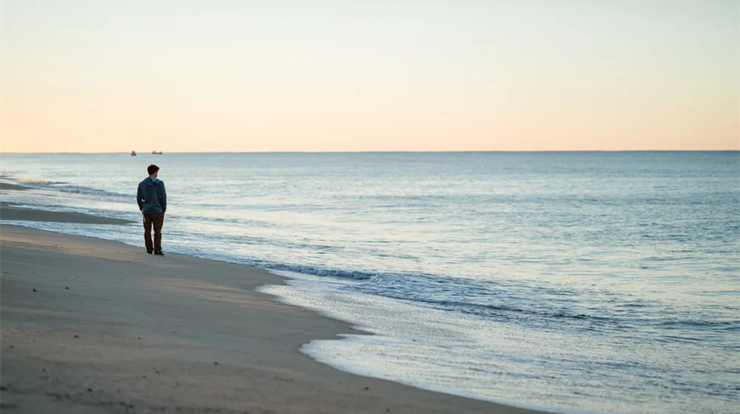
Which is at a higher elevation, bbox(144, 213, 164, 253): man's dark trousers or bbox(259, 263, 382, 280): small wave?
bbox(144, 213, 164, 253): man's dark trousers

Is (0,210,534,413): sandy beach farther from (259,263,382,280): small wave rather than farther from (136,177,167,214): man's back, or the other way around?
(259,263,382,280): small wave

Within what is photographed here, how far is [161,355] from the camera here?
21.9 feet

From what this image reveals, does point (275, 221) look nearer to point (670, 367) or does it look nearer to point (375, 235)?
point (375, 235)

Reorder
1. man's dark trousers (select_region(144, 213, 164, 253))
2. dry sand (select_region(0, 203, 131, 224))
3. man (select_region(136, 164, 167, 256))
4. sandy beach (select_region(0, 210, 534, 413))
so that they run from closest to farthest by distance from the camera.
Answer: sandy beach (select_region(0, 210, 534, 413)) → man (select_region(136, 164, 167, 256)) → man's dark trousers (select_region(144, 213, 164, 253)) → dry sand (select_region(0, 203, 131, 224))

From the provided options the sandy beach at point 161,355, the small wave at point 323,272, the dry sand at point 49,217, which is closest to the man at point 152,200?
the small wave at point 323,272

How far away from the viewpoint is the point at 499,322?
11.6 m

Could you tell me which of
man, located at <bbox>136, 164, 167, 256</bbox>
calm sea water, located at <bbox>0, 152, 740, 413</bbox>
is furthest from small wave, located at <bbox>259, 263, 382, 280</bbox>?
man, located at <bbox>136, 164, 167, 256</bbox>

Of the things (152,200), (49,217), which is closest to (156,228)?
(152,200)

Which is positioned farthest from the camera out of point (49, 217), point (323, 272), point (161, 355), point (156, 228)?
point (49, 217)

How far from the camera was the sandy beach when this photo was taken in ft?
18.0

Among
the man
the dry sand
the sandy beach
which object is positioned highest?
the man

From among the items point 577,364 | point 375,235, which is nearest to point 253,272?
point 577,364

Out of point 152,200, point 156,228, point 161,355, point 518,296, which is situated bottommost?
point 518,296

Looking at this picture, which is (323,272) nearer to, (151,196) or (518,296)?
(151,196)
